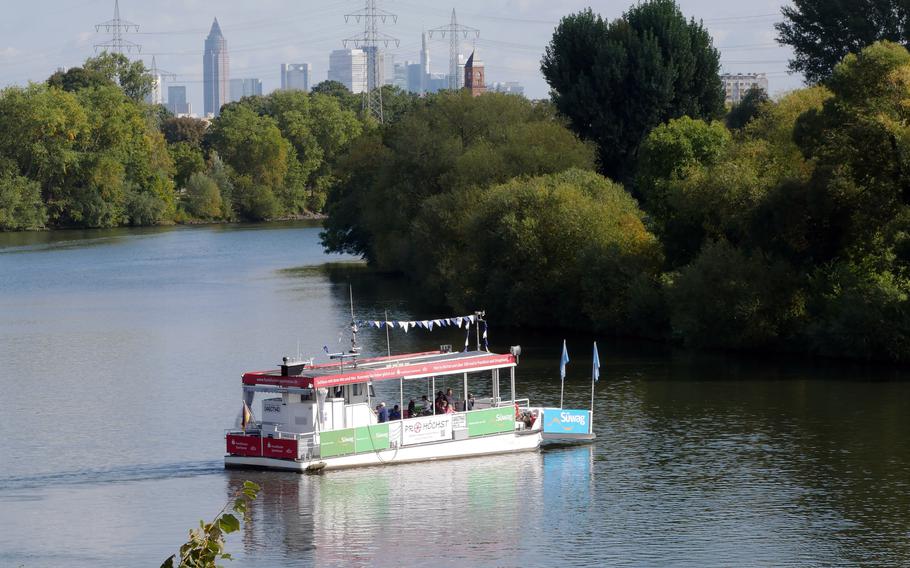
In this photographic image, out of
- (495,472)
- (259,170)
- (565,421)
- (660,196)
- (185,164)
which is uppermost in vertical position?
(185,164)

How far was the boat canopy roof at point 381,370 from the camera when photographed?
41.6 meters

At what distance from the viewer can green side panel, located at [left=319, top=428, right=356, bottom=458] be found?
4122 cm

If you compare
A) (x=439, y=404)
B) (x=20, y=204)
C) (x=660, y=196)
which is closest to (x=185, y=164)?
(x=20, y=204)

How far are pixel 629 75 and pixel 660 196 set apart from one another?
20432mm

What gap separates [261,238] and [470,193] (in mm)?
74389

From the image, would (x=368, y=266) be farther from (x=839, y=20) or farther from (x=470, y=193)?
(x=839, y=20)

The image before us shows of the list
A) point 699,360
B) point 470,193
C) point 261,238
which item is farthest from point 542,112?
point 261,238

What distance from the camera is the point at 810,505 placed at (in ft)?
125

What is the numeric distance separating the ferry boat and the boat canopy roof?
0.03 m

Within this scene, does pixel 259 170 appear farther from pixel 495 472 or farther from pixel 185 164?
pixel 495 472

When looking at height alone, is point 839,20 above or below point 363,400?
above

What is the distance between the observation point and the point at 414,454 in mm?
42750

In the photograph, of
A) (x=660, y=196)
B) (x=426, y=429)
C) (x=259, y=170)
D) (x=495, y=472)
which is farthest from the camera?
(x=259, y=170)

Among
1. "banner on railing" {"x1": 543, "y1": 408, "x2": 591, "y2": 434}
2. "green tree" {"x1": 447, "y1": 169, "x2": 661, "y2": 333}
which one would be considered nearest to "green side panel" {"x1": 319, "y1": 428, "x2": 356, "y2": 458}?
"banner on railing" {"x1": 543, "y1": 408, "x2": 591, "y2": 434}
